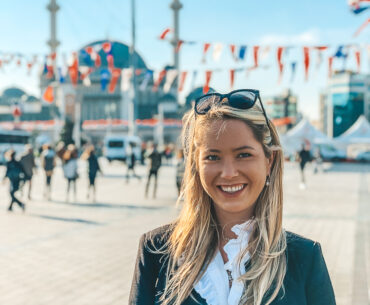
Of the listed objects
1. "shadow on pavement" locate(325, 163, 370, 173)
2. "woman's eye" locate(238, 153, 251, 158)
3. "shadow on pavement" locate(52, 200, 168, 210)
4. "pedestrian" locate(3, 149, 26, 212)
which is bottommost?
"shadow on pavement" locate(325, 163, 370, 173)

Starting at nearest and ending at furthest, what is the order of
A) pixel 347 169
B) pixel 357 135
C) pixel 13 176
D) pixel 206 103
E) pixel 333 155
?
pixel 206 103, pixel 13 176, pixel 347 169, pixel 357 135, pixel 333 155

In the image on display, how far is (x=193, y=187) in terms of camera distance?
5.47 feet

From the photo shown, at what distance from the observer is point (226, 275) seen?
5.00 feet

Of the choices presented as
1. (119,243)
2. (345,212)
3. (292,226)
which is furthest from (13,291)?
(345,212)

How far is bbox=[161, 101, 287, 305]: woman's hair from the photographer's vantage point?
1.47m

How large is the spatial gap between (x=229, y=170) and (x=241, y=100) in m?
0.24

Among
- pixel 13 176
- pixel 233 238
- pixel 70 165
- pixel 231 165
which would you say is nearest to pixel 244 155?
pixel 231 165

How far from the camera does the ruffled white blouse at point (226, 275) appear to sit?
1476mm

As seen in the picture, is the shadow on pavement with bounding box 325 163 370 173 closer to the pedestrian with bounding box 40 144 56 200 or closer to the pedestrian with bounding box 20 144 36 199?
the pedestrian with bounding box 40 144 56 200

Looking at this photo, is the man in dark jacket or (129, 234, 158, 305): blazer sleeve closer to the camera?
(129, 234, 158, 305): blazer sleeve

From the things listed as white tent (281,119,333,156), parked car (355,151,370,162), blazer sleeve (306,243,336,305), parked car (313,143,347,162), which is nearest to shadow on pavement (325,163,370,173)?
white tent (281,119,333,156)

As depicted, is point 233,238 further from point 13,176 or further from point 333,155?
point 333,155

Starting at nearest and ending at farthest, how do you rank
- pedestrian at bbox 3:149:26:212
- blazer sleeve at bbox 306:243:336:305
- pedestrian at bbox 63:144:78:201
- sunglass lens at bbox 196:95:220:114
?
blazer sleeve at bbox 306:243:336:305 → sunglass lens at bbox 196:95:220:114 → pedestrian at bbox 3:149:26:212 → pedestrian at bbox 63:144:78:201

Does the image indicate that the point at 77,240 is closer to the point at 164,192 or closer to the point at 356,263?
the point at 356,263
